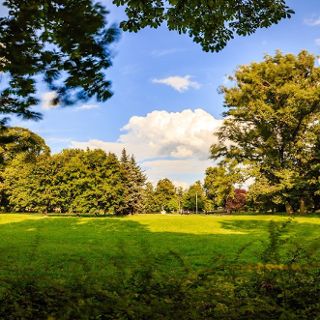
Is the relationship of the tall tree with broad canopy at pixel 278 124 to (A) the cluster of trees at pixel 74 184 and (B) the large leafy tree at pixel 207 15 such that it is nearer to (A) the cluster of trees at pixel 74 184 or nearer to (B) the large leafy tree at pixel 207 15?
(A) the cluster of trees at pixel 74 184

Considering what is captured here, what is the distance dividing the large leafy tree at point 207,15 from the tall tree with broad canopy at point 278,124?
29.6 metres

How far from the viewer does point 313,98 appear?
3628cm

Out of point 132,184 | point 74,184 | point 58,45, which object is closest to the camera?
point 58,45

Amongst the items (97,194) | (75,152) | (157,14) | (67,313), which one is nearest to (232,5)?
(157,14)

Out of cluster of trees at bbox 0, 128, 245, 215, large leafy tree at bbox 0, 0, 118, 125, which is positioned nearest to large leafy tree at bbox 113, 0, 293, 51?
large leafy tree at bbox 0, 0, 118, 125

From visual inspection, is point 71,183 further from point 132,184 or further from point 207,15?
point 207,15

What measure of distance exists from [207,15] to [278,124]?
3361 cm

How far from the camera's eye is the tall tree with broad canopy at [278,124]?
→ 37.2 metres

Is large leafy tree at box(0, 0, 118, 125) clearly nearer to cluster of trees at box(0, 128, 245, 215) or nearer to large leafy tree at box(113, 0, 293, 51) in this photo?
large leafy tree at box(113, 0, 293, 51)

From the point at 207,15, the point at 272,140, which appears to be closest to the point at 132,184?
the point at 272,140

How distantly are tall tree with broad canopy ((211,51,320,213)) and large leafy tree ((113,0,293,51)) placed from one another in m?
29.6

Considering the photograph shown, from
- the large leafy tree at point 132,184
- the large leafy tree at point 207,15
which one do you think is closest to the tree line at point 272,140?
the large leafy tree at point 132,184

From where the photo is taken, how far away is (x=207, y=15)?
7664mm

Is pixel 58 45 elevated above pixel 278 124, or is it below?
below
